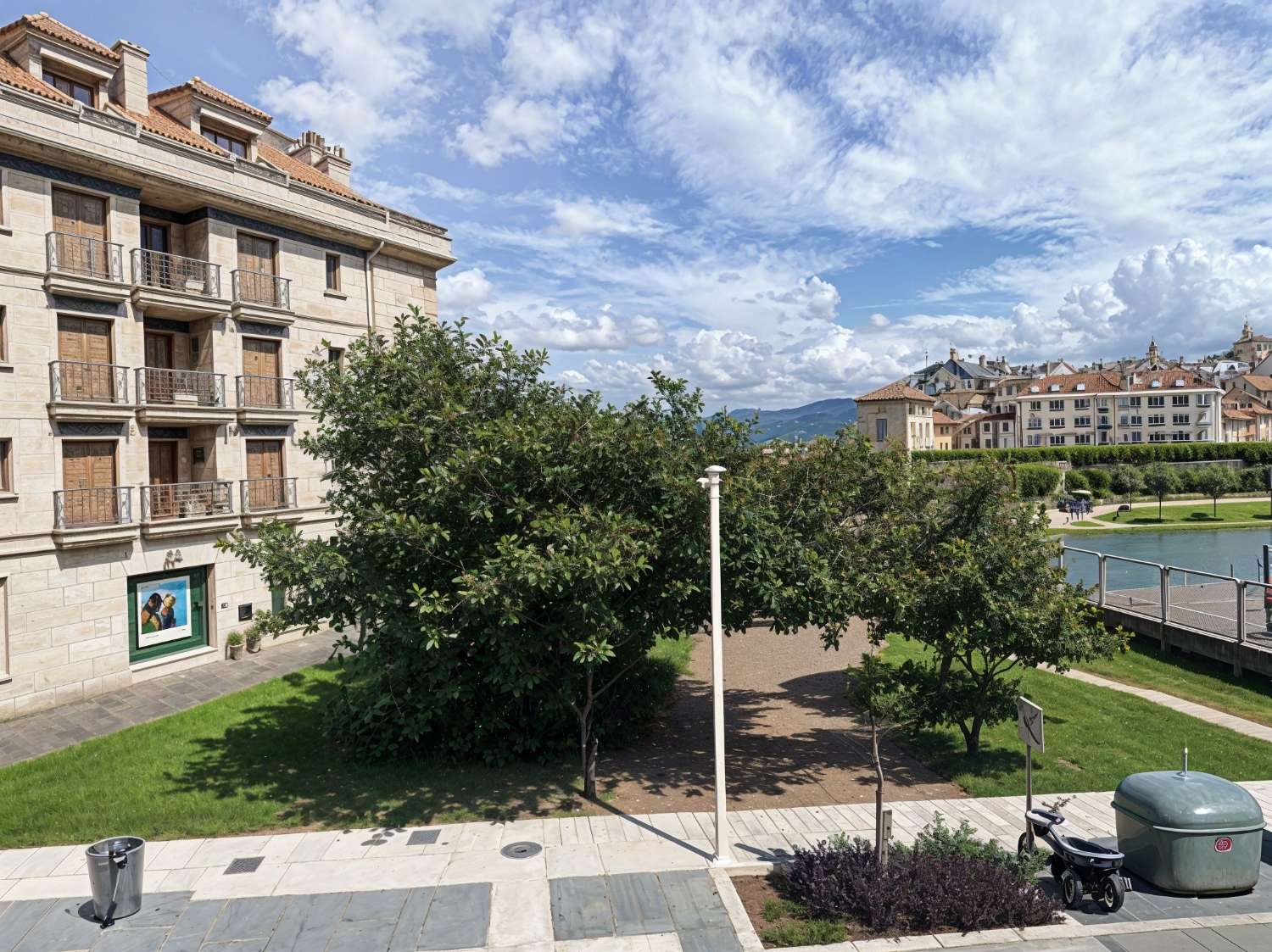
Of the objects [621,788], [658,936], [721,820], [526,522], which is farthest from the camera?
[621,788]

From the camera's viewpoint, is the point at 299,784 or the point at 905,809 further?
the point at 299,784

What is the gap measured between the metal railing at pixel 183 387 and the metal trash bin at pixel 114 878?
14306 millimetres

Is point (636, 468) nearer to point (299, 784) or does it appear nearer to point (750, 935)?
point (750, 935)

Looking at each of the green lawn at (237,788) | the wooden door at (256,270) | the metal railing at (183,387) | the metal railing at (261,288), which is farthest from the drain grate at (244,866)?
the wooden door at (256,270)

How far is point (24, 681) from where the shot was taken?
58.7ft

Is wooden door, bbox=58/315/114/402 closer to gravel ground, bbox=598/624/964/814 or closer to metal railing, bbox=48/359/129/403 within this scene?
metal railing, bbox=48/359/129/403

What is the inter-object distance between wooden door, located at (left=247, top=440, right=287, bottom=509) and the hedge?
70783 mm

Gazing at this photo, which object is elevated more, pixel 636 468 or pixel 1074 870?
pixel 636 468

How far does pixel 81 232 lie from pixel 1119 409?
4034 inches

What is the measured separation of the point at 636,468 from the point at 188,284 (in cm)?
1649

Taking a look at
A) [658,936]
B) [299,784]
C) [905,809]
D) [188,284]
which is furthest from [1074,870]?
[188,284]

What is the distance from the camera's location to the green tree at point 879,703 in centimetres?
930

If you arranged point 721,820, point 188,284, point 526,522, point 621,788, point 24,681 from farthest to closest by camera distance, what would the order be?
point 188,284 < point 24,681 < point 621,788 < point 526,522 < point 721,820

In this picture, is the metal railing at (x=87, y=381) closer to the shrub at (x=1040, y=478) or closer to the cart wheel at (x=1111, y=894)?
the cart wheel at (x=1111, y=894)
